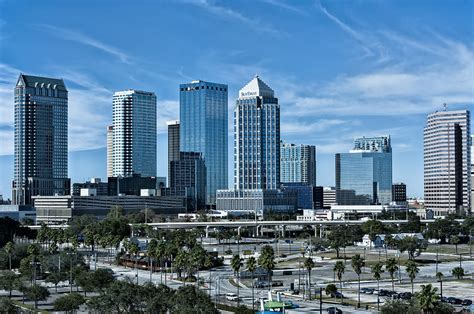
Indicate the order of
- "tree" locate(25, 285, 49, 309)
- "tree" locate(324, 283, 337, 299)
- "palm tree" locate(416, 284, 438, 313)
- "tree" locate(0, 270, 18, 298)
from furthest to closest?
1. "tree" locate(0, 270, 18, 298)
2. "tree" locate(324, 283, 337, 299)
3. "tree" locate(25, 285, 49, 309)
4. "palm tree" locate(416, 284, 438, 313)

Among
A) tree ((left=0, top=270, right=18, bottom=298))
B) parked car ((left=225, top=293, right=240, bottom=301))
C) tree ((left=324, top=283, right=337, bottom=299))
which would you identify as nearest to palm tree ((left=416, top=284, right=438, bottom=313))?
tree ((left=324, top=283, right=337, bottom=299))

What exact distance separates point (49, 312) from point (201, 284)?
31.1 metres

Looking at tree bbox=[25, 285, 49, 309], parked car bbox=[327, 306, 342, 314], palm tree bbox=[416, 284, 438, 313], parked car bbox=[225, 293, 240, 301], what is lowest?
parked car bbox=[225, 293, 240, 301]

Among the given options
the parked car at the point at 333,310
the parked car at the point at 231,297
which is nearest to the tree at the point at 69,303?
the parked car at the point at 231,297

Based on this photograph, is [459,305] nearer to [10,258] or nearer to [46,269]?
[46,269]

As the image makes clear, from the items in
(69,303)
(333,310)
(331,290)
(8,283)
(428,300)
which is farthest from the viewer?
(8,283)

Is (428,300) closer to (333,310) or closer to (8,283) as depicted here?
(333,310)

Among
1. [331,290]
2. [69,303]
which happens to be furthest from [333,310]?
[69,303]

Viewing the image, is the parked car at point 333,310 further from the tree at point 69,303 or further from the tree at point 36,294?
the tree at point 36,294

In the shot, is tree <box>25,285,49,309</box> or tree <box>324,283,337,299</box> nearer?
tree <box>25,285,49,309</box>

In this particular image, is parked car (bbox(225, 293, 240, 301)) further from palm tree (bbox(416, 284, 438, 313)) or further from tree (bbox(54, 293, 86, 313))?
palm tree (bbox(416, 284, 438, 313))

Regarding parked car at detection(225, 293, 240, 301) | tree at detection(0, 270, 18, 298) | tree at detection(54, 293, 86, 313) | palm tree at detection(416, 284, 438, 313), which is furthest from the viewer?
tree at detection(0, 270, 18, 298)

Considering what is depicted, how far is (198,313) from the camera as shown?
6931 cm

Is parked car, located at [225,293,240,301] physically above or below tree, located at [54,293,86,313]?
below
